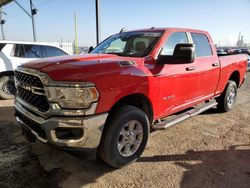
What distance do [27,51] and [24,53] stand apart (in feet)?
0.42

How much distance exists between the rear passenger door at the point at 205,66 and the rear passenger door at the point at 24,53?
5244 mm

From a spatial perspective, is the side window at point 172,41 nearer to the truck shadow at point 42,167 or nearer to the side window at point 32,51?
the truck shadow at point 42,167

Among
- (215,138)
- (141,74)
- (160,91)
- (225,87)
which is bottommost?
(215,138)

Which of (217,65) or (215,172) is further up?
(217,65)

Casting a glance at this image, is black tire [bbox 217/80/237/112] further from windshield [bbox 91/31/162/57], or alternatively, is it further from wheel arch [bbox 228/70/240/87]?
windshield [bbox 91/31/162/57]

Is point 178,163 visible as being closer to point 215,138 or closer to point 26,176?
point 215,138

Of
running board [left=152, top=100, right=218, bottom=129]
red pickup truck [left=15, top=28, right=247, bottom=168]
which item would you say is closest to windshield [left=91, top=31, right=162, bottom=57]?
red pickup truck [left=15, top=28, right=247, bottom=168]

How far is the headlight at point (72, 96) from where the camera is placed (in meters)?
2.57

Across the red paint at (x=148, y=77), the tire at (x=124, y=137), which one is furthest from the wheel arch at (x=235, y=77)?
the tire at (x=124, y=137)

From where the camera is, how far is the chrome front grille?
2738 millimetres

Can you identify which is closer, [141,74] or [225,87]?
[141,74]

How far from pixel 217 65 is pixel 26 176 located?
421 centimetres

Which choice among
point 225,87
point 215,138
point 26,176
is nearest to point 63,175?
point 26,176

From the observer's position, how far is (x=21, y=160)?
3.39 m
